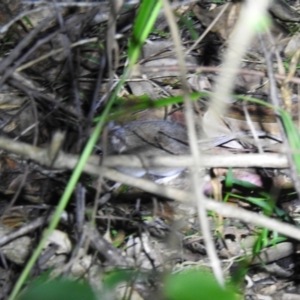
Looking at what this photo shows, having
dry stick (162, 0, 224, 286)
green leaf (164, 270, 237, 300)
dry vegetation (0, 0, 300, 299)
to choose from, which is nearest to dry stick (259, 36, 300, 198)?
dry vegetation (0, 0, 300, 299)

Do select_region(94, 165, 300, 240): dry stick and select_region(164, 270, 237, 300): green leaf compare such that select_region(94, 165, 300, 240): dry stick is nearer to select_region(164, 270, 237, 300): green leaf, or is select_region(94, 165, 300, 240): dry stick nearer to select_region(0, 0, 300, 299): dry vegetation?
select_region(0, 0, 300, 299): dry vegetation

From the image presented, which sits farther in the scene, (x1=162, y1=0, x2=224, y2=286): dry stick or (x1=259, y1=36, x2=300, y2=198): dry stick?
(x1=259, y1=36, x2=300, y2=198): dry stick

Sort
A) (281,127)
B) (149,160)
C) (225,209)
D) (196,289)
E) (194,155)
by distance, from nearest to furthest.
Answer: (196,289)
(194,155)
(225,209)
(149,160)
(281,127)

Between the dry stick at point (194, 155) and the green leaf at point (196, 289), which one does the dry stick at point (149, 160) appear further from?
the green leaf at point (196, 289)

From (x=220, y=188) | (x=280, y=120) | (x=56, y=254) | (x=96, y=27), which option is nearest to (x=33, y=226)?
(x=56, y=254)

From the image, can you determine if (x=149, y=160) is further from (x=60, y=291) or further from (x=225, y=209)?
(x=60, y=291)

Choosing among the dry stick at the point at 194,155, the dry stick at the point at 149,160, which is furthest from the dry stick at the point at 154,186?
the dry stick at the point at 194,155

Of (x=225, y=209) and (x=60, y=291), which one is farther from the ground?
(x=60, y=291)

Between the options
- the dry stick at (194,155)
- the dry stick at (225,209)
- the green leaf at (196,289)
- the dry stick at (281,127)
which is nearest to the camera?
the green leaf at (196,289)

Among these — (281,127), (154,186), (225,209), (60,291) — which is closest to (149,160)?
(154,186)

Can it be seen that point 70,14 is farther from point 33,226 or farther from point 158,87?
point 33,226

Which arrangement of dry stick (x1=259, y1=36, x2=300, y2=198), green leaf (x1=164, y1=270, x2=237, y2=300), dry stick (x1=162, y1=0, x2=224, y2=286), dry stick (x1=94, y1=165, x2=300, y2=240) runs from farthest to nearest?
dry stick (x1=259, y1=36, x2=300, y2=198)
dry stick (x1=94, y1=165, x2=300, y2=240)
dry stick (x1=162, y1=0, x2=224, y2=286)
green leaf (x1=164, y1=270, x2=237, y2=300)
